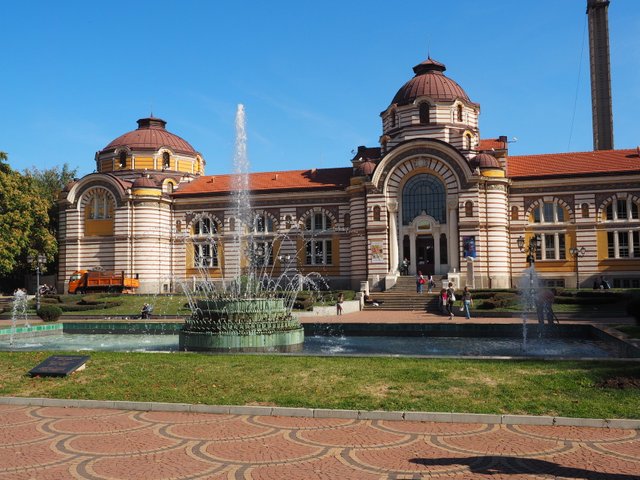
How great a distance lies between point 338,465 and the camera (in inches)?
326

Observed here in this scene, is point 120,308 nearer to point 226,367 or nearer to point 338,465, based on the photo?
point 226,367

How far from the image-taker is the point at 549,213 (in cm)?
4531

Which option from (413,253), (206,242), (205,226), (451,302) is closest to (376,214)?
(413,253)

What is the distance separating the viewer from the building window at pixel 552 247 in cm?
4494

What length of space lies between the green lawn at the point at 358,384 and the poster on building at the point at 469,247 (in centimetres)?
2946

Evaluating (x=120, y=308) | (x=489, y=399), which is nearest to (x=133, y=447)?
(x=489, y=399)

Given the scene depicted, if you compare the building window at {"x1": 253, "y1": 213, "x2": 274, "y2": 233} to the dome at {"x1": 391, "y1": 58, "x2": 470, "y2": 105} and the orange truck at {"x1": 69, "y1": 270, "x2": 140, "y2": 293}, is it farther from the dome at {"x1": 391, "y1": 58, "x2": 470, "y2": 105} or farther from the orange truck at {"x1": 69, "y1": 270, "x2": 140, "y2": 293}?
the dome at {"x1": 391, "y1": 58, "x2": 470, "y2": 105}

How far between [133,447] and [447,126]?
1653 inches

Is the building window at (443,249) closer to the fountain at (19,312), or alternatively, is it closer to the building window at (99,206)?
the building window at (99,206)

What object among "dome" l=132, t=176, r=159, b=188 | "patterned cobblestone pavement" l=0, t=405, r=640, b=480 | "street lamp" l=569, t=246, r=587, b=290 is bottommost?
"patterned cobblestone pavement" l=0, t=405, r=640, b=480

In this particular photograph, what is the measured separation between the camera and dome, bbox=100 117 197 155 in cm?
5794

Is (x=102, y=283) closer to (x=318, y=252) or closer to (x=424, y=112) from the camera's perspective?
(x=318, y=252)

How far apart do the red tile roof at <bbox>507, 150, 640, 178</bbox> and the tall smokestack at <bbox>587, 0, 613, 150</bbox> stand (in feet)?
65.8

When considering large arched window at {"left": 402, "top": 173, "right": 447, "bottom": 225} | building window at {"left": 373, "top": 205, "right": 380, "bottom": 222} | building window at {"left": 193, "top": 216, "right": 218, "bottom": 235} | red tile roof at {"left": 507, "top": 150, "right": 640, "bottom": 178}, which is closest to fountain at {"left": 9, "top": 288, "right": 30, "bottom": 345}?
building window at {"left": 193, "top": 216, "right": 218, "bottom": 235}
